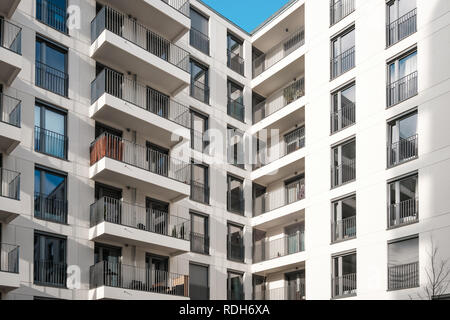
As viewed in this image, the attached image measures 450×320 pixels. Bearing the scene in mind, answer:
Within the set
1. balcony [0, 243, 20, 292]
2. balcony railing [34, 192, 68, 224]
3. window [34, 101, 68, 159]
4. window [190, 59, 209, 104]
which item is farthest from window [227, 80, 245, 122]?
balcony [0, 243, 20, 292]

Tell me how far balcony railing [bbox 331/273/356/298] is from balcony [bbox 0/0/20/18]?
1783 cm

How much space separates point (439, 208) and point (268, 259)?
11.0 metres

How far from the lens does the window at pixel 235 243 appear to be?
3369 cm

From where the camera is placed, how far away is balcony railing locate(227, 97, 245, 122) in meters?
36.2

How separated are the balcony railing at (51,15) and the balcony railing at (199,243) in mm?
11534

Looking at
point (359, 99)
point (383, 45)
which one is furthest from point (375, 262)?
point (383, 45)

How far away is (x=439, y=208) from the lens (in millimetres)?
25625

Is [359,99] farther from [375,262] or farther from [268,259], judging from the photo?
[268,259]

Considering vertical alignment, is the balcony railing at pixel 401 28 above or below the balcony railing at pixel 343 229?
above

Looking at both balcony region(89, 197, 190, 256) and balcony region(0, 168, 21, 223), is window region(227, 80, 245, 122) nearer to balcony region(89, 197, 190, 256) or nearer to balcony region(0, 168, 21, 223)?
balcony region(89, 197, 190, 256)

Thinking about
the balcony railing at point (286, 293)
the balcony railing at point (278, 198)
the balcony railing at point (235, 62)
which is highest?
the balcony railing at point (235, 62)

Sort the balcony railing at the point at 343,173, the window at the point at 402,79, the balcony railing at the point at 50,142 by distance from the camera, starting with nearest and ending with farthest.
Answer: the balcony railing at the point at 50,142, the window at the point at 402,79, the balcony railing at the point at 343,173

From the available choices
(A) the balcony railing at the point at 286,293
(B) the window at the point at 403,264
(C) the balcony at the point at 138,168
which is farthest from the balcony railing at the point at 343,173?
(C) the balcony at the point at 138,168

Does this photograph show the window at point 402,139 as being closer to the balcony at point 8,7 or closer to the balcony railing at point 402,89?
the balcony railing at point 402,89
